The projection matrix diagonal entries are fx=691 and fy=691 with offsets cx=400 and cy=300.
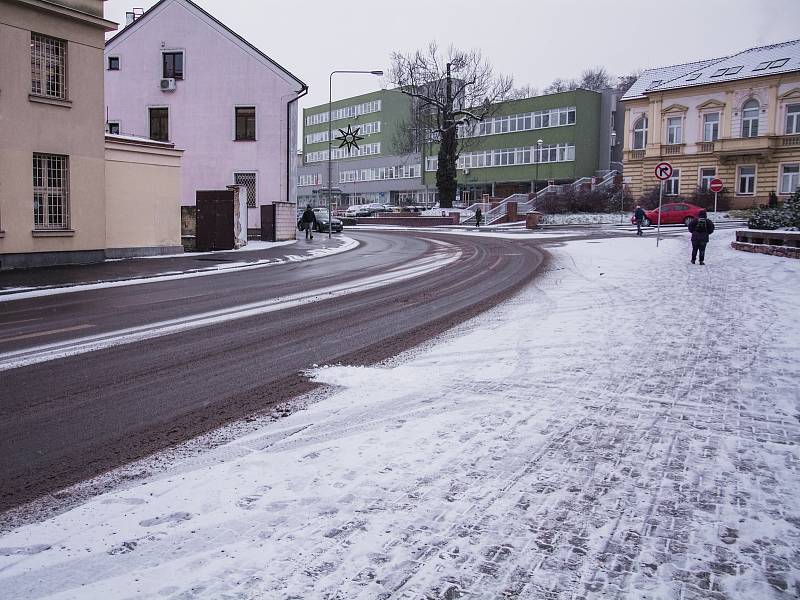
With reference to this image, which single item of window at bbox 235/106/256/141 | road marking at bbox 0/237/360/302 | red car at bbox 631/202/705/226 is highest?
window at bbox 235/106/256/141

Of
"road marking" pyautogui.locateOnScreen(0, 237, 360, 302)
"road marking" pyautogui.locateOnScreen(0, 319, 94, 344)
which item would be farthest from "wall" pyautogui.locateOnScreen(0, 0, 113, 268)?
"road marking" pyautogui.locateOnScreen(0, 319, 94, 344)

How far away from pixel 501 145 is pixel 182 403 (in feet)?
231

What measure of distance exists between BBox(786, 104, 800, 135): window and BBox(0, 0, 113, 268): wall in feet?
155

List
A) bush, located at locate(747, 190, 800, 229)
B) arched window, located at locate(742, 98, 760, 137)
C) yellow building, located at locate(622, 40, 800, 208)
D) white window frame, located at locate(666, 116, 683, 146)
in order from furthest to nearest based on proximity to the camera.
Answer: white window frame, located at locate(666, 116, 683, 146)
arched window, located at locate(742, 98, 760, 137)
yellow building, located at locate(622, 40, 800, 208)
bush, located at locate(747, 190, 800, 229)

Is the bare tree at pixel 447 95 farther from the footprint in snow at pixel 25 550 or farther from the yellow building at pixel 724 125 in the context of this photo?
the footprint in snow at pixel 25 550

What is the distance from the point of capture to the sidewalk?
15781mm

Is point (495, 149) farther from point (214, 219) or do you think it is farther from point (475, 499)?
point (475, 499)

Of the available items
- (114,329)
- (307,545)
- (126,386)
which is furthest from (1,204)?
(307,545)

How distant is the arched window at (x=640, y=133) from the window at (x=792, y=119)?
11.3m

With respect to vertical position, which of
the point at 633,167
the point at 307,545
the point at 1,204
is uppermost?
the point at 633,167

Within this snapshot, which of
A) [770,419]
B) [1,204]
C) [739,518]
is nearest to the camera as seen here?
[739,518]

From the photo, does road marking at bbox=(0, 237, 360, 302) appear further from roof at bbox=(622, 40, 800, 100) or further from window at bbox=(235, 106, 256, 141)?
roof at bbox=(622, 40, 800, 100)

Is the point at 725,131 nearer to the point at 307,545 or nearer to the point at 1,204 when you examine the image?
the point at 1,204

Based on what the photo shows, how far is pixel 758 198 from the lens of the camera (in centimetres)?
5041
